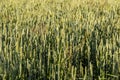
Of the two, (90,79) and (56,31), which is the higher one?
(56,31)

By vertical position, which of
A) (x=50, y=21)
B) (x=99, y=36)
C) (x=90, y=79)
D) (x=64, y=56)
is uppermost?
(x=50, y=21)

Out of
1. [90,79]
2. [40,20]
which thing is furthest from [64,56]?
[40,20]

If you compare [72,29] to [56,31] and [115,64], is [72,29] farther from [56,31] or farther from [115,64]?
[115,64]

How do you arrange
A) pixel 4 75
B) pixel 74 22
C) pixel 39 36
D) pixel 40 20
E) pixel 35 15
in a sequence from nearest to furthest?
pixel 4 75, pixel 39 36, pixel 74 22, pixel 40 20, pixel 35 15

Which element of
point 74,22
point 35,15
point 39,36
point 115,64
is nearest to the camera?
point 115,64

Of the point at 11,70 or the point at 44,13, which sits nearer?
the point at 11,70

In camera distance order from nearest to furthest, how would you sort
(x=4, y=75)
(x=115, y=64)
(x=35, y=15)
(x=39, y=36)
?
(x=4, y=75), (x=115, y=64), (x=39, y=36), (x=35, y=15)

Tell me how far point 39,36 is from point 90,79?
1249 millimetres

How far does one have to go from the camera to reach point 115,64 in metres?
2.40

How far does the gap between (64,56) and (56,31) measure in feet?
3.50

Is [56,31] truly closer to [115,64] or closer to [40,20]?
[40,20]

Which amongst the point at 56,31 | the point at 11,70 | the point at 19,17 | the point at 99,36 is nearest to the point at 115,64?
the point at 11,70

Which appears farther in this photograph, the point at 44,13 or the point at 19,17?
the point at 44,13

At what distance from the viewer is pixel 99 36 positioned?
341 centimetres
